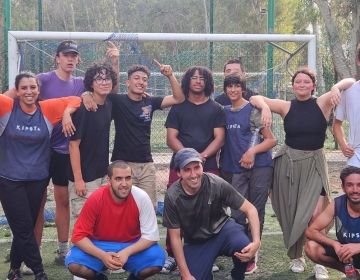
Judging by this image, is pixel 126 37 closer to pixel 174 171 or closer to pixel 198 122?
pixel 198 122

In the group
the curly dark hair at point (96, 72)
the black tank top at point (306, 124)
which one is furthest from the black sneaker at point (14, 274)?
the black tank top at point (306, 124)

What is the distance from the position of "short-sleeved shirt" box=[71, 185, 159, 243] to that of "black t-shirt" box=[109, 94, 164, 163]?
76cm

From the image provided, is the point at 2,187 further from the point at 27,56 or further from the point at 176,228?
the point at 27,56

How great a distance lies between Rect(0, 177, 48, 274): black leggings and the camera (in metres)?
5.45

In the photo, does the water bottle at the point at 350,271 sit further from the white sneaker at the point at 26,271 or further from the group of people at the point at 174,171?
the white sneaker at the point at 26,271

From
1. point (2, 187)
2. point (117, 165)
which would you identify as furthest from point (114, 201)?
point (2, 187)

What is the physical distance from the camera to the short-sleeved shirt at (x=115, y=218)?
17.1ft

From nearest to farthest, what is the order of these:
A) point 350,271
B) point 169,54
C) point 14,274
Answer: point 350,271 → point 14,274 → point 169,54

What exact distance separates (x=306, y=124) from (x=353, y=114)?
1.36ft

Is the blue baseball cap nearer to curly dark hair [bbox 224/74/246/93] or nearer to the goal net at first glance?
curly dark hair [bbox 224/74/246/93]

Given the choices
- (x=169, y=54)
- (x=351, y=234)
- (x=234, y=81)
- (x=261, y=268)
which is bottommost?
(x=261, y=268)

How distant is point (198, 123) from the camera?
5938mm

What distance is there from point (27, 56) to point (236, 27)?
16722mm

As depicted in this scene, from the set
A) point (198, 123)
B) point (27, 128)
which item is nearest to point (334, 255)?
point (198, 123)
